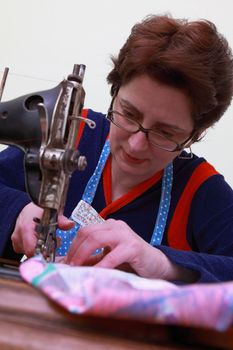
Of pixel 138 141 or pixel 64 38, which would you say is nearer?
pixel 138 141

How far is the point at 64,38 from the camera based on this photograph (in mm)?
1629

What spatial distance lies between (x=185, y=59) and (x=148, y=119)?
13 cm

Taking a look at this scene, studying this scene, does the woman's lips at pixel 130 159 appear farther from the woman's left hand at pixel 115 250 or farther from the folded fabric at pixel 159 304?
the folded fabric at pixel 159 304

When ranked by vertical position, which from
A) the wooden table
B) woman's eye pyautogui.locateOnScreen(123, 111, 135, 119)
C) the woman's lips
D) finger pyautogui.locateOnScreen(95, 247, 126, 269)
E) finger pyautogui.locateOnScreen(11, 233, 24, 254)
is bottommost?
finger pyautogui.locateOnScreen(11, 233, 24, 254)

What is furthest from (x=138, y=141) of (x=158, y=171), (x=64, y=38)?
(x=64, y=38)

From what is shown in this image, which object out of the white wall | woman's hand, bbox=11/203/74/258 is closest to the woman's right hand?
woman's hand, bbox=11/203/74/258

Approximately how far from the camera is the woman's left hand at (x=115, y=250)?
0.60m

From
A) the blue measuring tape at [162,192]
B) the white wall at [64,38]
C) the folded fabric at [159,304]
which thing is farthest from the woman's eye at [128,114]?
the white wall at [64,38]

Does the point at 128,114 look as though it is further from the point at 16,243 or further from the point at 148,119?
the point at 16,243

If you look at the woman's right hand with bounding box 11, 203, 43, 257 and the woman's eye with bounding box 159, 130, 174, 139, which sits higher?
the woman's eye with bounding box 159, 130, 174, 139

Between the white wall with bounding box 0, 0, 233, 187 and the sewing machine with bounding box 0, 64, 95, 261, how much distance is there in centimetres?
103

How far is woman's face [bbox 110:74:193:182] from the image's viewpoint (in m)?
0.78

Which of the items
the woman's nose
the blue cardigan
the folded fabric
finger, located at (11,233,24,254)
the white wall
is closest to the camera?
the folded fabric

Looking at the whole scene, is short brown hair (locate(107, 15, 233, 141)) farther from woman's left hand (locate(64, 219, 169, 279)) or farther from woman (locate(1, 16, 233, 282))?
woman's left hand (locate(64, 219, 169, 279))
